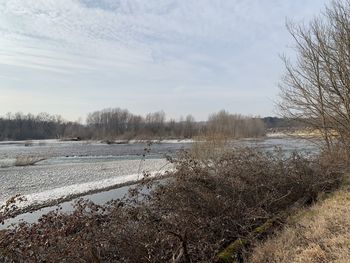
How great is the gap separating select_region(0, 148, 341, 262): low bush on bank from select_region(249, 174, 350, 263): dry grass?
0.95m

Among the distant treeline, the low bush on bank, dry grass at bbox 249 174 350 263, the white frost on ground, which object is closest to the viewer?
dry grass at bbox 249 174 350 263

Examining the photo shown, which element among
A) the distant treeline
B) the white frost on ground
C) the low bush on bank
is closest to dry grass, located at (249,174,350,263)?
the low bush on bank

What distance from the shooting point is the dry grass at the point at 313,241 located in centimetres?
547

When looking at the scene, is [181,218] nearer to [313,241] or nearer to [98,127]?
[313,241]

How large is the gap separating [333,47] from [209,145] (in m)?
8.17

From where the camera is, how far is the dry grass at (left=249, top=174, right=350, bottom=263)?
5.47 metres

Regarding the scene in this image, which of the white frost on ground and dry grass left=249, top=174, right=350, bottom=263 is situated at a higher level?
dry grass left=249, top=174, right=350, bottom=263

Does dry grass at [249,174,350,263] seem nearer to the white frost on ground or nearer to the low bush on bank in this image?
the low bush on bank

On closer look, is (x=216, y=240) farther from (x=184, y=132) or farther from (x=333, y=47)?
(x=184, y=132)

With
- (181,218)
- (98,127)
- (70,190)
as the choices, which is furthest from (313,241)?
(98,127)

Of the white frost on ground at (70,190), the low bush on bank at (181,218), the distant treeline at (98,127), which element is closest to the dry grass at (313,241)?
the low bush on bank at (181,218)

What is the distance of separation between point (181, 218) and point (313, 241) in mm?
2786

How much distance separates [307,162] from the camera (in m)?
13.3

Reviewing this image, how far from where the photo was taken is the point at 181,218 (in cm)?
793
